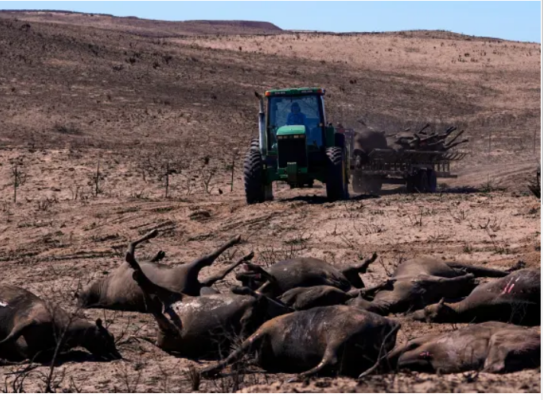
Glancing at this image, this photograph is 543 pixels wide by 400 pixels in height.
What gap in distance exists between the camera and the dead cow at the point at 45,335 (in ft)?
28.8

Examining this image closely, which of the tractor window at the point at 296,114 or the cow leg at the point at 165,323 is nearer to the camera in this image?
the cow leg at the point at 165,323

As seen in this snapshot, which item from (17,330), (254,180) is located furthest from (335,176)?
(17,330)

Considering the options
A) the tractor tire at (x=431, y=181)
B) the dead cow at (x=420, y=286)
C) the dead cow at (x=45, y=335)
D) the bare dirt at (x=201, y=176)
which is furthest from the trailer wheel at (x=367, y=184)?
the dead cow at (x=45, y=335)

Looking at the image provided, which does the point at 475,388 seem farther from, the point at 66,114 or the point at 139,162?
the point at 66,114

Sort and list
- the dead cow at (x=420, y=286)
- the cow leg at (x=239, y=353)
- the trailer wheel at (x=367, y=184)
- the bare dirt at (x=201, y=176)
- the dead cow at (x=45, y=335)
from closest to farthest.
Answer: the cow leg at (x=239, y=353) → the dead cow at (x=45, y=335) → the bare dirt at (x=201, y=176) → the dead cow at (x=420, y=286) → the trailer wheel at (x=367, y=184)

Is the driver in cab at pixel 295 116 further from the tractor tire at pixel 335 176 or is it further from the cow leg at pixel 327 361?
the cow leg at pixel 327 361

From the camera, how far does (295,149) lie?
19469 mm

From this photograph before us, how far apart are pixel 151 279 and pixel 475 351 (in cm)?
389

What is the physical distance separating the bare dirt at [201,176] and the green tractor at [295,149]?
0.65 metres

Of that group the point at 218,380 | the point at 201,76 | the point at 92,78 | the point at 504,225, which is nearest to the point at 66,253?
the point at 504,225

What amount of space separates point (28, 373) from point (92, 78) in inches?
Result: 1276

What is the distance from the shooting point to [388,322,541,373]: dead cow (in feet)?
24.0

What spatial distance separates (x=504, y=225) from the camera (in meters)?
14.9

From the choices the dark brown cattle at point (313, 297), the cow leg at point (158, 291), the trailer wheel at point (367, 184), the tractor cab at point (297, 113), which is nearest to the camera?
the cow leg at point (158, 291)
